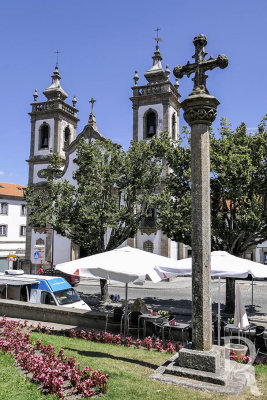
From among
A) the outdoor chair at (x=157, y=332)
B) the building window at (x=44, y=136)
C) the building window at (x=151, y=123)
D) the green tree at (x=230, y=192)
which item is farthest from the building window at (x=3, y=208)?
the outdoor chair at (x=157, y=332)

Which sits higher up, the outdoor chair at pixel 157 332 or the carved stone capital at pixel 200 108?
the carved stone capital at pixel 200 108

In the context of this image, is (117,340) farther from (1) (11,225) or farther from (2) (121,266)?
(1) (11,225)

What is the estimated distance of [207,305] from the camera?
640 centimetres

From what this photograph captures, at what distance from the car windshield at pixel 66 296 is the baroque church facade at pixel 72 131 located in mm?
17377

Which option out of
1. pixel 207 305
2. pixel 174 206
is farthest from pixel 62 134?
pixel 207 305

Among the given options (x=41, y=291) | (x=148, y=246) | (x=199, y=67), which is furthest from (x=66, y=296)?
(x=148, y=246)

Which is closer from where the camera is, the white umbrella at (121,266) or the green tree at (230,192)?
the white umbrella at (121,266)

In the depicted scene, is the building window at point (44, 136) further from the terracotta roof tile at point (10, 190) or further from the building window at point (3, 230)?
the building window at point (3, 230)

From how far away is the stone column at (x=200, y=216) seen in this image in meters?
6.37

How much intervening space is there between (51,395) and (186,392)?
6.84 feet

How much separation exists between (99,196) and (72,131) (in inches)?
908

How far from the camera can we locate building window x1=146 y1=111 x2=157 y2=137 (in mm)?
33188

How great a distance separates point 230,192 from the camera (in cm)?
1520

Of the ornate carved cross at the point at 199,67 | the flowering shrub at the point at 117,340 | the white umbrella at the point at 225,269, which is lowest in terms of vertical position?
the flowering shrub at the point at 117,340
